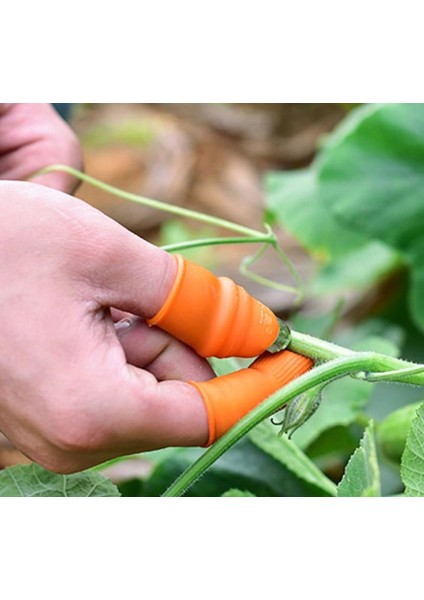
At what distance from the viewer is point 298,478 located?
43.7 inches

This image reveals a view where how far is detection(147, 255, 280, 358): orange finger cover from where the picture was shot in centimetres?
69

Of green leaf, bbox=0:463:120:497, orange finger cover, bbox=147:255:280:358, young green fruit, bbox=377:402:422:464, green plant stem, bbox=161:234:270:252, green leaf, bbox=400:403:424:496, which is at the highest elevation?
orange finger cover, bbox=147:255:280:358

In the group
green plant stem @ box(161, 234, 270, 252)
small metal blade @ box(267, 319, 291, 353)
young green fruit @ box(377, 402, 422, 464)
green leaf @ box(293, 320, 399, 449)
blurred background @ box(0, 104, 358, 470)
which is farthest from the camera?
blurred background @ box(0, 104, 358, 470)

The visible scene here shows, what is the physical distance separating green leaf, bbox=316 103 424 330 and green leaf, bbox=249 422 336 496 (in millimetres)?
541

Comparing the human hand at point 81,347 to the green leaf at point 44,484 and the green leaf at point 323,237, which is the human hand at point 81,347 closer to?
the green leaf at point 44,484

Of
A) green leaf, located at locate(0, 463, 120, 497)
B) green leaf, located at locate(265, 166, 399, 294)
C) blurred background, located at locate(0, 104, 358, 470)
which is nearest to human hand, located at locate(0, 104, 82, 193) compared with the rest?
green leaf, located at locate(0, 463, 120, 497)

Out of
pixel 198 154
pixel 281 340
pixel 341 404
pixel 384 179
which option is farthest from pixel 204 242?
pixel 198 154

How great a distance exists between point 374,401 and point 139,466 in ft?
1.52

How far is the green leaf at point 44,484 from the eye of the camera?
870mm

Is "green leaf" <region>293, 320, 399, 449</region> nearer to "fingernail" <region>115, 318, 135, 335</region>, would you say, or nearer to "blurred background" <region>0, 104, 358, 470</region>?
"fingernail" <region>115, 318, 135, 335</region>

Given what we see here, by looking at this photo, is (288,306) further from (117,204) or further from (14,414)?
(14,414)

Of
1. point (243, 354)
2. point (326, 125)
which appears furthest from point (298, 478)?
point (326, 125)

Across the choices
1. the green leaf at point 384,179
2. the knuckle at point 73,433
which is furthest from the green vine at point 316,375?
the green leaf at point 384,179

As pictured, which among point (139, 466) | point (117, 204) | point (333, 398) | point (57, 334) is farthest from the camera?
point (117, 204)
